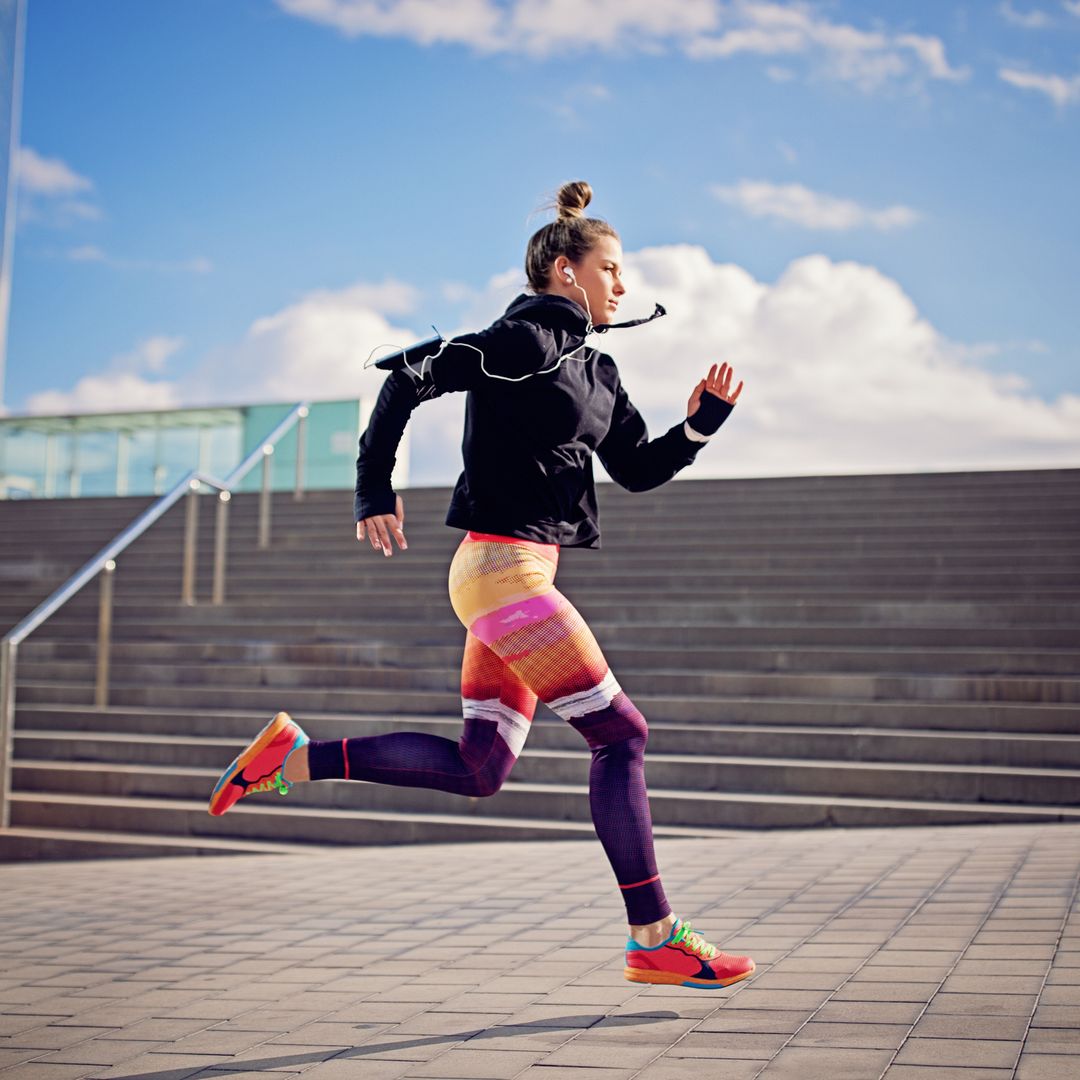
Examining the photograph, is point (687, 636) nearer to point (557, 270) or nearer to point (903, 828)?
point (903, 828)

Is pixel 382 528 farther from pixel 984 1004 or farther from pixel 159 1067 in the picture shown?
pixel 984 1004

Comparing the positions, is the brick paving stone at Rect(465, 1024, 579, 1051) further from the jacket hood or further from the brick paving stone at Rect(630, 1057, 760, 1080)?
the jacket hood

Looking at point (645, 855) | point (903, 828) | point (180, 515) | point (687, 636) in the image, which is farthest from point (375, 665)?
point (645, 855)

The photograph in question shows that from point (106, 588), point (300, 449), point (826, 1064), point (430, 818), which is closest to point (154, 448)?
point (300, 449)

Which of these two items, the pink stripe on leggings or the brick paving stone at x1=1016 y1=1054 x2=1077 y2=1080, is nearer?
the brick paving stone at x1=1016 y1=1054 x2=1077 y2=1080

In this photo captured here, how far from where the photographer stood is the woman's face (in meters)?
3.22

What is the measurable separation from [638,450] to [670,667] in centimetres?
554

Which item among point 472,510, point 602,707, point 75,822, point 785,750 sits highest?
point 472,510

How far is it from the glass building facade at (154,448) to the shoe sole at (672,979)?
1284cm

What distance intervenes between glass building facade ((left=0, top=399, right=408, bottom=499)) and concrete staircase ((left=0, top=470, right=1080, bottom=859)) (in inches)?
92.9

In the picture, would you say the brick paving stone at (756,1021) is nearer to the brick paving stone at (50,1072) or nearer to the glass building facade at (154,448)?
the brick paving stone at (50,1072)

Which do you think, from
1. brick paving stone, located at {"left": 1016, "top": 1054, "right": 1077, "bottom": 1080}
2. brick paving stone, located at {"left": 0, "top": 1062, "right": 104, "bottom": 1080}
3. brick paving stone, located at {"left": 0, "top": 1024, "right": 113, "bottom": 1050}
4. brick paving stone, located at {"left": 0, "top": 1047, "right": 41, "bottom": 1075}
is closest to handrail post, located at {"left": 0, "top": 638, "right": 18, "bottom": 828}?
brick paving stone, located at {"left": 0, "top": 1024, "right": 113, "bottom": 1050}

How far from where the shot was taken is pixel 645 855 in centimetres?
298

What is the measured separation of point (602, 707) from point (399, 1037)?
32.8 inches
